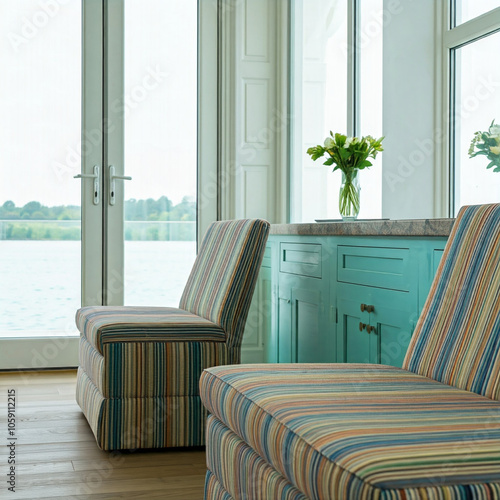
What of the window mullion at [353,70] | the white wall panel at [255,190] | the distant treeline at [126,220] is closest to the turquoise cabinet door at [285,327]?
the window mullion at [353,70]

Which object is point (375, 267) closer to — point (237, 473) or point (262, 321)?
point (237, 473)

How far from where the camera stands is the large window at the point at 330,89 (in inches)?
131

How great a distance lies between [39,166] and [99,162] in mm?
333

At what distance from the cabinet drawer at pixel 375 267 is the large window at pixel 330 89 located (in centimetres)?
85

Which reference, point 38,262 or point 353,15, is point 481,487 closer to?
point 353,15

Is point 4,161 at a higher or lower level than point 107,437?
higher

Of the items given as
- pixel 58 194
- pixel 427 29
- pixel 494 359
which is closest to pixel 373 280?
pixel 494 359

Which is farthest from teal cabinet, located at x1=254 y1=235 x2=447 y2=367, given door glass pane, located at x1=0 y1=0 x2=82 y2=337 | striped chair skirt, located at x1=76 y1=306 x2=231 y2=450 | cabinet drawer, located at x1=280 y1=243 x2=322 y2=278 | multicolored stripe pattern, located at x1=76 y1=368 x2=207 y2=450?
door glass pane, located at x1=0 y1=0 x2=82 y2=337

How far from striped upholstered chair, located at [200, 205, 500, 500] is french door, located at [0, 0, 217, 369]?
98.2 inches

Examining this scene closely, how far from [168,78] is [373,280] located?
241 cm

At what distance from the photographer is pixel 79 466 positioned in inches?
90.7

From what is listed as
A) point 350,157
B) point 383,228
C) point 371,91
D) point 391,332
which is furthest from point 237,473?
point 371,91

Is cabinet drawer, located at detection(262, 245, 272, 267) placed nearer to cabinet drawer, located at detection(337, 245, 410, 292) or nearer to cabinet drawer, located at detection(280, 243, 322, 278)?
cabinet drawer, located at detection(280, 243, 322, 278)

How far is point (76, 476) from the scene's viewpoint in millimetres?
2205
